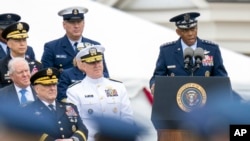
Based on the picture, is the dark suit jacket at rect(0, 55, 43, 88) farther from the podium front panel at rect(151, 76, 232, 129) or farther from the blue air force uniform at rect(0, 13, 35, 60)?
the podium front panel at rect(151, 76, 232, 129)

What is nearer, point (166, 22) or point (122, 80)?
point (122, 80)

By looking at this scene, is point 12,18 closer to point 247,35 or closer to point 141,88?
point 141,88

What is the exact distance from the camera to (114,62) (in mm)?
7875

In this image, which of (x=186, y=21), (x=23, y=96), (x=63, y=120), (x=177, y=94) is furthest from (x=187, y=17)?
(x=177, y=94)

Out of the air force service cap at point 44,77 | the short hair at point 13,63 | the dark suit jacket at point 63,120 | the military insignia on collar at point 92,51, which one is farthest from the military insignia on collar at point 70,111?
the military insignia on collar at point 92,51

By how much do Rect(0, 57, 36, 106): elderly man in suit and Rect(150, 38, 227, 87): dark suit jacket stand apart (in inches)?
29.9

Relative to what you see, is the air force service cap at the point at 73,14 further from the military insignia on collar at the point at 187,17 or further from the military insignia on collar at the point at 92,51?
the military insignia on collar at the point at 187,17

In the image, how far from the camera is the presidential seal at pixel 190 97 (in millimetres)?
5305

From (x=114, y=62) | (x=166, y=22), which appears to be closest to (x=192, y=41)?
(x=114, y=62)

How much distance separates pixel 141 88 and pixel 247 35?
347cm

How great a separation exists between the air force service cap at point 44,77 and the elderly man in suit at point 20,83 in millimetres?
110

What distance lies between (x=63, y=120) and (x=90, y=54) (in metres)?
0.73

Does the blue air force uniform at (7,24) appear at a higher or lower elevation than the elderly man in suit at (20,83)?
higher

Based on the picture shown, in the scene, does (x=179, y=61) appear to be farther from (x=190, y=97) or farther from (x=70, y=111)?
(x=190, y=97)
